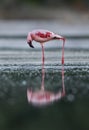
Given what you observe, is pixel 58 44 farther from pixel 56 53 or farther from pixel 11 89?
pixel 11 89

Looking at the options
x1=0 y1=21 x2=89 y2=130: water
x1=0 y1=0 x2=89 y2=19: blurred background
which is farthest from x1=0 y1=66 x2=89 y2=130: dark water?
x1=0 y1=0 x2=89 y2=19: blurred background

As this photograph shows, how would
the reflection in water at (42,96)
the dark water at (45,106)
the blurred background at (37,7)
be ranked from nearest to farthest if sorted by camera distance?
the dark water at (45,106), the reflection in water at (42,96), the blurred background at (37,7)

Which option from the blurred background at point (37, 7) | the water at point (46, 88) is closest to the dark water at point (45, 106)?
the water at point (46, 88)

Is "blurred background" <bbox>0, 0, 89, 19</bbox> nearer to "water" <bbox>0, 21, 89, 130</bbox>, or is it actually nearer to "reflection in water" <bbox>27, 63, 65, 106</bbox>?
"water" <bbox>0, 21, 89, 130</bbox>

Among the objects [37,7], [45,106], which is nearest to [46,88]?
[45,106]

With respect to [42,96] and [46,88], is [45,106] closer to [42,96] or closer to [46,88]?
[42,96]

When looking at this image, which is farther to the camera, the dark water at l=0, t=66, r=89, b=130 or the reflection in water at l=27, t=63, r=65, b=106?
the reflection in water at l=27, t=63, r=65, b=106

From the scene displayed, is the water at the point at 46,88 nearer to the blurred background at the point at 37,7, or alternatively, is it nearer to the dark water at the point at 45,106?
the dark water at the point at 45,106

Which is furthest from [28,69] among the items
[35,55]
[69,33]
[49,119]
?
[69,33]
